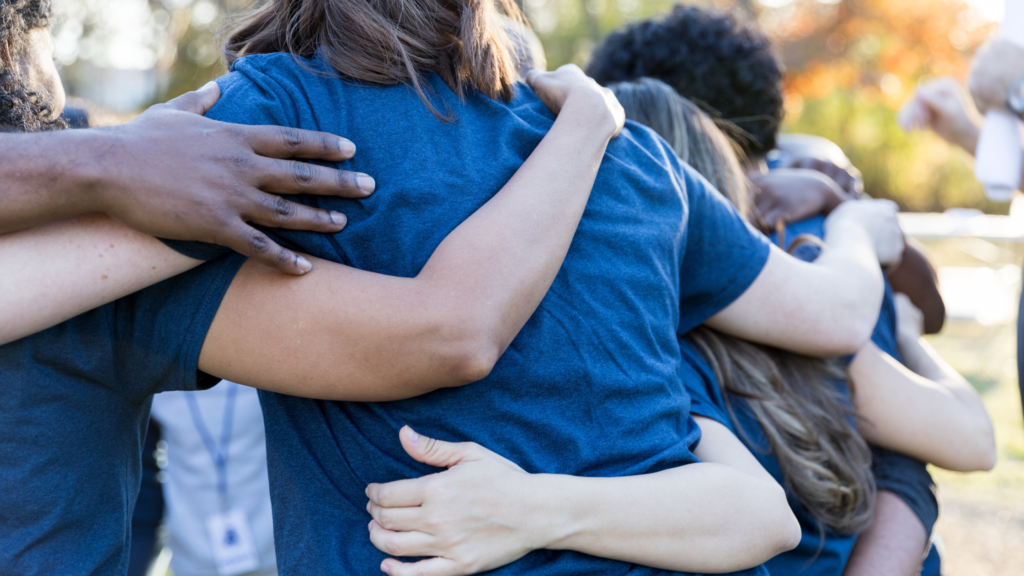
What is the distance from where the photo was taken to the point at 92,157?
1.11 m

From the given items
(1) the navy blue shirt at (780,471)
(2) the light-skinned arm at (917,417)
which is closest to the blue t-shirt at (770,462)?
(1) the navy blue shirt at (780,471)

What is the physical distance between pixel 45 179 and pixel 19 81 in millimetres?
428

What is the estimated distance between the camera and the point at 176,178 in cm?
114

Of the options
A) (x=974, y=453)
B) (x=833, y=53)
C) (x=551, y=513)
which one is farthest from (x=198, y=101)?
(x=833, y=53)

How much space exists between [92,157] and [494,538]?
88cm

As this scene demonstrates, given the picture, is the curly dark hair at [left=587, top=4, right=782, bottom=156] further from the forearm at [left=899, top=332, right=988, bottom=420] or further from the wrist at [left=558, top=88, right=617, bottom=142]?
the wrist at [left=558, top=88, right=617, bottom=142]

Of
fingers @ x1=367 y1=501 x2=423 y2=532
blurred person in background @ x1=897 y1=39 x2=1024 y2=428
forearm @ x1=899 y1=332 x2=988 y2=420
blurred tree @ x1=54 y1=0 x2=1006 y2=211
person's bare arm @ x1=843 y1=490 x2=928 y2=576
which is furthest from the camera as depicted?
blurred tree @ x1=54 y1=0 x2=1006 y2=211

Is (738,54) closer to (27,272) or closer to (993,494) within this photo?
(27,272)

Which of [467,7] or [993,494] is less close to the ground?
[467,7]

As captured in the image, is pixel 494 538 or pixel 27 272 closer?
pixel 27 272

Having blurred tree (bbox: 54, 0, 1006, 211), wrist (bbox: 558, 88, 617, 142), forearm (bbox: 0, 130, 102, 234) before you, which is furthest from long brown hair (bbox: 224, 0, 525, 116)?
blurred tree (bbox: 54, 0, 1006, 211)

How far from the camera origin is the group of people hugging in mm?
1233

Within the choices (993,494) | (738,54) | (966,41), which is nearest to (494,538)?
(738,54)

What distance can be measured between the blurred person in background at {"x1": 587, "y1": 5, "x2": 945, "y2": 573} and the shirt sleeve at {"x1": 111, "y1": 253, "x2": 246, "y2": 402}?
64.6 inches
